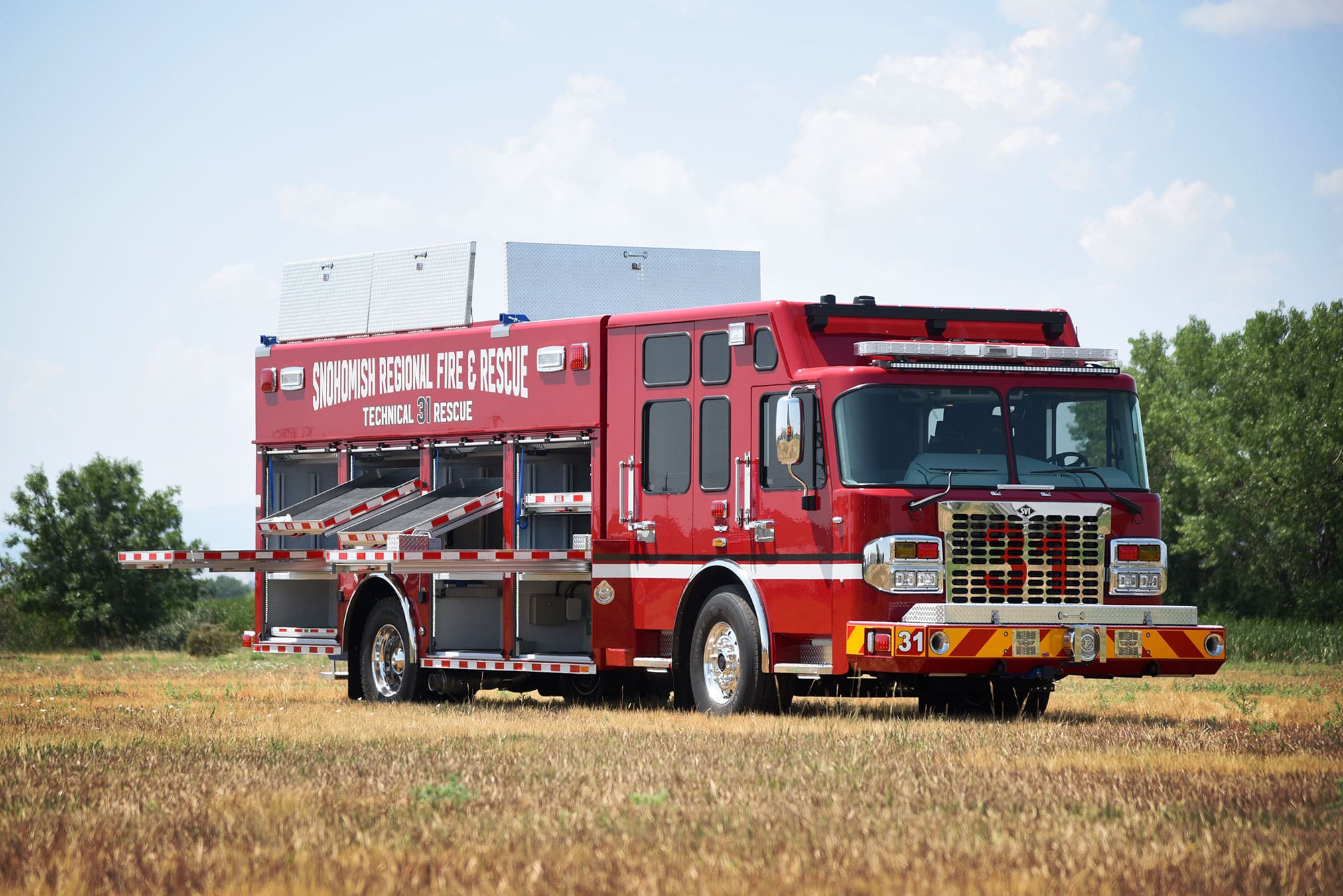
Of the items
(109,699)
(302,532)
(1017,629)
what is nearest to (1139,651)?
(1017,629)

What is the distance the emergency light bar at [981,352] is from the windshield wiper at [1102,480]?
2.92 feet

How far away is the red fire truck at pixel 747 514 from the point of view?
43.3 feet

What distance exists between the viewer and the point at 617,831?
7699 millimetres

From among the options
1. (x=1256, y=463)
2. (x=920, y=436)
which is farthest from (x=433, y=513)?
(x=1256, y=463)

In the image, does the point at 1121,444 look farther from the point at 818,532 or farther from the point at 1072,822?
the point at 1072,822

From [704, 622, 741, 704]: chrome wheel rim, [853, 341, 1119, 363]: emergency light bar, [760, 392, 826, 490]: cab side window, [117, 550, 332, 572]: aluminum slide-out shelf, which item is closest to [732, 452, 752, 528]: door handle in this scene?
[760, 392, 826, 490]: cab side window

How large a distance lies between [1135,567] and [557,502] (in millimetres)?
5121

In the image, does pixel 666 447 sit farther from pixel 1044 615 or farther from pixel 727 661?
pixel 1044 615

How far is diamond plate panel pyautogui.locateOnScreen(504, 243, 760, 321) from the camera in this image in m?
16.9

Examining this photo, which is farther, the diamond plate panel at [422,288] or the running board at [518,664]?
the diamond plate panel at [422,288]

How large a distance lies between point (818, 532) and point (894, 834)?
6003mm

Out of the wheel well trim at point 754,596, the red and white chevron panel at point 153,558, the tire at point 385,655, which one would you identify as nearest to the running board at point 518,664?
the tire at point 385,655

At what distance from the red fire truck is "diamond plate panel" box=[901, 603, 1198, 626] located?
17 millimetres

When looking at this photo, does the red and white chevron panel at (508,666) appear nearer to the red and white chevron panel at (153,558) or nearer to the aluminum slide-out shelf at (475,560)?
the aluminum slide-out shelf at (475,560)
